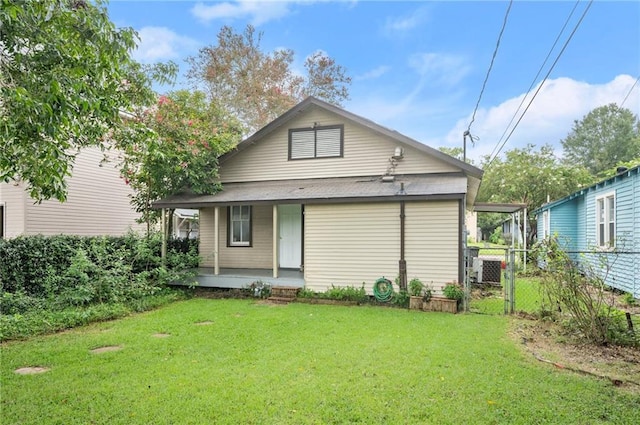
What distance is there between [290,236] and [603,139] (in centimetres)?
5257

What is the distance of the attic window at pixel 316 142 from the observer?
10883 mm

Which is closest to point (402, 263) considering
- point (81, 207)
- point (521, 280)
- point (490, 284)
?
point (490, 284)

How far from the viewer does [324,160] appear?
10969 mm

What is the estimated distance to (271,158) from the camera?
11.5 meters

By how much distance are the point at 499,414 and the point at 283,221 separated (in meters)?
8.53

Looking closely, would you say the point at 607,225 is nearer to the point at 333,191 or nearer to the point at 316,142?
the point at 333,191

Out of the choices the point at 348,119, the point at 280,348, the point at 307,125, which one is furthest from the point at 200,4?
the point at 280,348

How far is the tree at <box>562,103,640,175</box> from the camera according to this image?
45.1 m

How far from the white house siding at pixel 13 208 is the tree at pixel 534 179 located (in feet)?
71.4

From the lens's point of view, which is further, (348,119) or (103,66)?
(348,119)

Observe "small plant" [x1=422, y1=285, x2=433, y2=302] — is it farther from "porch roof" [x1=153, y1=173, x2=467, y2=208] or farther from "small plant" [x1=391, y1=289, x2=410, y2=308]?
"porch roof" [x1=153, y1=173, x2=467, y2=208]

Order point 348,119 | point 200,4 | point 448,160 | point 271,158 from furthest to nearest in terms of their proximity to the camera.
A: point 200,4, point 271,158, point 348,119, point 448,160

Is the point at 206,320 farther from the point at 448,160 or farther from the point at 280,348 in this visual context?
the point at 448,160

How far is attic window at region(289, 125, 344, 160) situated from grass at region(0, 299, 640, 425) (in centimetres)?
592
